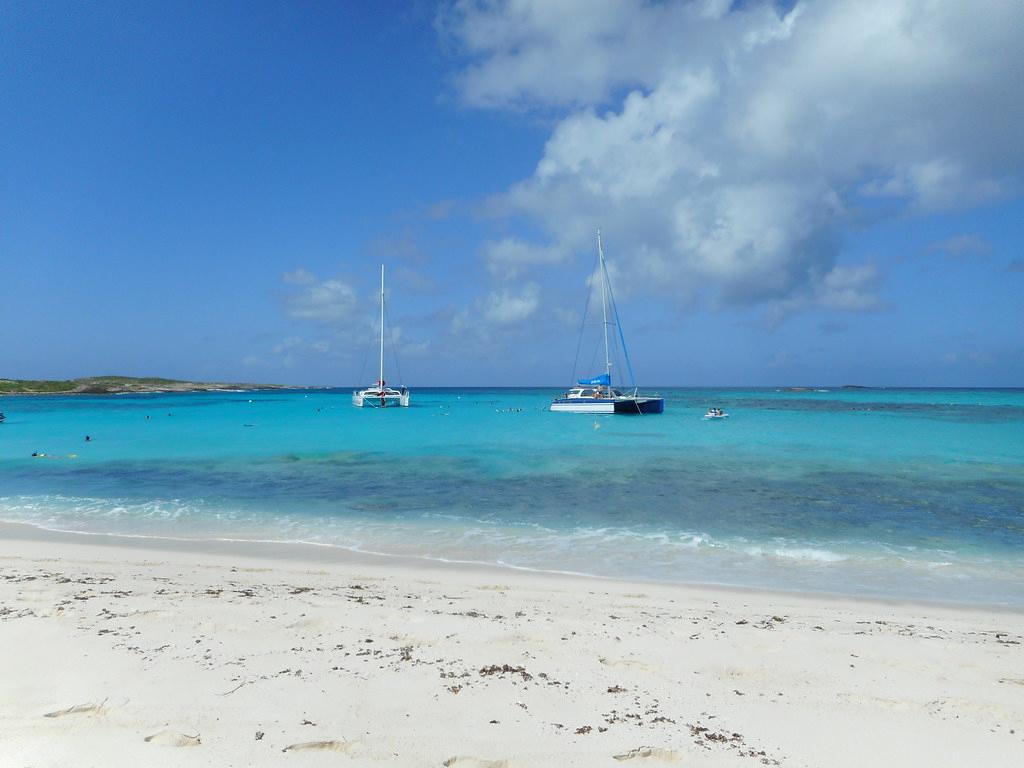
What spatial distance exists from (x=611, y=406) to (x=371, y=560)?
50.0 m

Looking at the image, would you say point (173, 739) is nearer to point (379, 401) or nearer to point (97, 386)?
point (379, 401)

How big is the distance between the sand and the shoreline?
24cm

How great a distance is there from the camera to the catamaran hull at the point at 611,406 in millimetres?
59281

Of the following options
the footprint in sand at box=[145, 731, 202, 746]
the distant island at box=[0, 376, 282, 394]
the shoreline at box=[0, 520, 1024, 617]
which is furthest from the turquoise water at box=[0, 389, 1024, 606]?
the distant island at box=[0, 376, 282, 394]

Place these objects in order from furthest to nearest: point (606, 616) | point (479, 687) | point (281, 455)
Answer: point (281, 455) < point (606, 616) < point (479, 687)

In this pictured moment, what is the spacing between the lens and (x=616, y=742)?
4430 millimetres

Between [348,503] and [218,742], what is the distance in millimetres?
12443

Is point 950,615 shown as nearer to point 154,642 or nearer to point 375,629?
point 375,629

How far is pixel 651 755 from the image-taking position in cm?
426

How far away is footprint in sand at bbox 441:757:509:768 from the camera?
411 centimetres

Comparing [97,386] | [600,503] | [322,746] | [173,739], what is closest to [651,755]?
[322,746]

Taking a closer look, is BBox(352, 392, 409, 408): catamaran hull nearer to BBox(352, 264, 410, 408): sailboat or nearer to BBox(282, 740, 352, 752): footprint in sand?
BBox(352, 264, 410, 408): sailboat

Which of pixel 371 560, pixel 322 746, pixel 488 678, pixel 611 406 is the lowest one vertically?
pixel 371 560

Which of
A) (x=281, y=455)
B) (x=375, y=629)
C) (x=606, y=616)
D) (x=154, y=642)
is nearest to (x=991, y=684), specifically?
(x=606, y=616)
